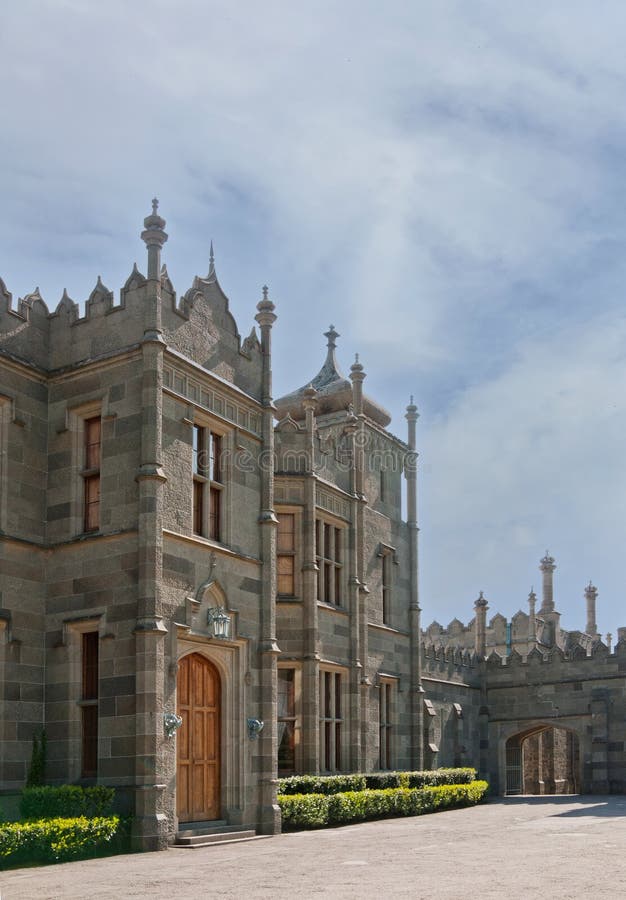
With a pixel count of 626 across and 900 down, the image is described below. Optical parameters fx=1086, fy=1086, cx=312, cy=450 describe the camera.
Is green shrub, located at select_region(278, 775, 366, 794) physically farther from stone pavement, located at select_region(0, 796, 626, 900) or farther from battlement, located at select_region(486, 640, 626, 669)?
battlement, located at select_region(486, 640, 626, 669)

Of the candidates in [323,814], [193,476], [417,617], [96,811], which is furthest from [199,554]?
[417,617]

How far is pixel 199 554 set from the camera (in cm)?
1788

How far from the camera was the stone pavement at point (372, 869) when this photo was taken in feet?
35.9

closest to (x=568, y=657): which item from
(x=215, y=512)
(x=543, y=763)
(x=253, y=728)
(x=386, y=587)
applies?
(x=386, y=587)

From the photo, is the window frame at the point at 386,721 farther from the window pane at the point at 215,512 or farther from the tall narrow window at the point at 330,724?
the window pane at the point at 215,512

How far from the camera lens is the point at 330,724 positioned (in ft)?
78.3

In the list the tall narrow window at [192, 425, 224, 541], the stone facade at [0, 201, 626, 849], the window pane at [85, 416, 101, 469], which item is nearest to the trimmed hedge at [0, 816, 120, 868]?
the stone facade at [0, 201, 626, 849]

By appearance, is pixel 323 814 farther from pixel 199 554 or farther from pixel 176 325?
pixel 176 325

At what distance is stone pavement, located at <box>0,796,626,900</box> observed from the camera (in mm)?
10945

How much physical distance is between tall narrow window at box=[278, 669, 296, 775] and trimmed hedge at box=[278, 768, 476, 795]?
79cm

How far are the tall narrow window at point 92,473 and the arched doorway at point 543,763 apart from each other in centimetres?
2203

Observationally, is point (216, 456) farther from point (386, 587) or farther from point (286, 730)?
point (386, 587)

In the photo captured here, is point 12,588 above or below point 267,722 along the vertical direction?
above

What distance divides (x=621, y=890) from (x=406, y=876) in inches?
99.5
